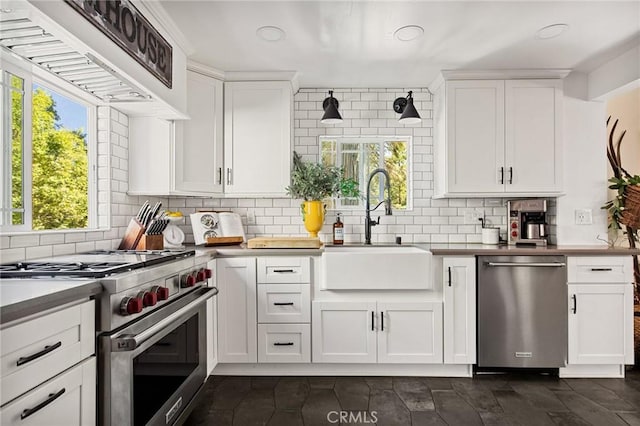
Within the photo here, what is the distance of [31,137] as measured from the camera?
1.94 metres

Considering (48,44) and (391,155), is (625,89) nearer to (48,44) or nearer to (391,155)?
(391,155)

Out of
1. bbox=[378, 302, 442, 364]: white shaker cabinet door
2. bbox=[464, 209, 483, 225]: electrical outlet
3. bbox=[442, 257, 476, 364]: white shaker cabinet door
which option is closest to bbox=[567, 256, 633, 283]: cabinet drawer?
bbox=[442, 257, 476, 364]: white shaker cabinet door

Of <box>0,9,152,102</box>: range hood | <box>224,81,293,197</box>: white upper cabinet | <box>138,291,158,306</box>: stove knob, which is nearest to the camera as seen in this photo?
<box>0,9,152,102</box>: range hood

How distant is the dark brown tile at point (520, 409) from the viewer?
2135mm

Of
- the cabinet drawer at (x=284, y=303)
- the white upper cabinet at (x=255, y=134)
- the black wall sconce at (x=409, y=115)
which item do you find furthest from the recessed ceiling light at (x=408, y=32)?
the cabinet drawer at (x=284, y=303)

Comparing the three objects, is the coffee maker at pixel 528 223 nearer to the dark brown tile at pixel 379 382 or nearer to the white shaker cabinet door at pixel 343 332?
the white shaker cabinet door at pixel 343 332

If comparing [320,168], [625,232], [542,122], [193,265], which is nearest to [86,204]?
[193,265]

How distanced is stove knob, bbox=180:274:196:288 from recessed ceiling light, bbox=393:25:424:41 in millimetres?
1917

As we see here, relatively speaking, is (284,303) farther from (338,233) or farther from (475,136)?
(475,136)

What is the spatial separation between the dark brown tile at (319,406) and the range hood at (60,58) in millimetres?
2036

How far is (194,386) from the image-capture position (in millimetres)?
2035

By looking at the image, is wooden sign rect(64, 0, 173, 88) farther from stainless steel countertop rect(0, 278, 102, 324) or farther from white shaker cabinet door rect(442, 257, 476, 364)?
white shaker cabinet door rect(442, 257, 476, 364)

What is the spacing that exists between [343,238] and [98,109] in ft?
6.61

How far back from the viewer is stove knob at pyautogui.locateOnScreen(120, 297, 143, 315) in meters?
1.42
